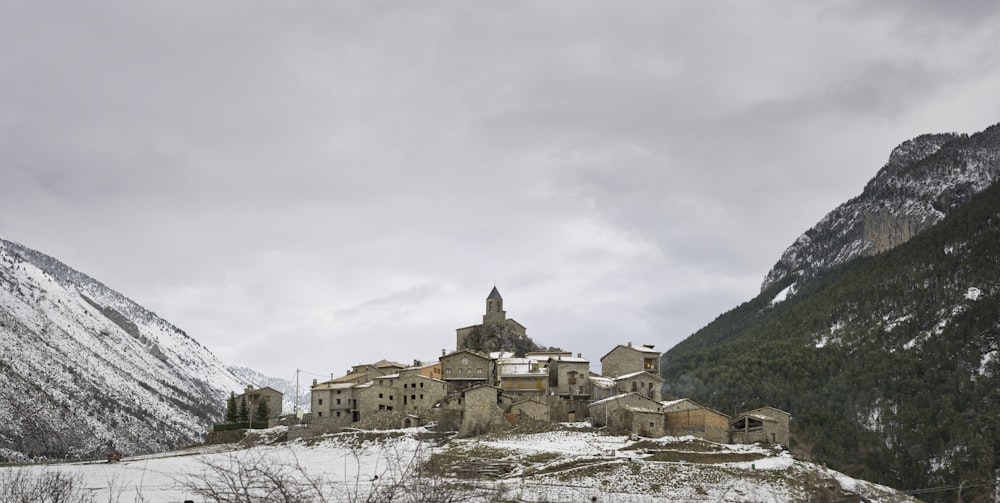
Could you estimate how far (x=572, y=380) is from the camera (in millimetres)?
87938

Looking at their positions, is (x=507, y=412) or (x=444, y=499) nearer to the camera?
(x=444, y=499)

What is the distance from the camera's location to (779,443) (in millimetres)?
73688

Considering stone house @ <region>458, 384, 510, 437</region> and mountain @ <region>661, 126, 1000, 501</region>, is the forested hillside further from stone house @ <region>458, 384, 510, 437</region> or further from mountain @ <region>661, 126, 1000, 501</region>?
stone house @ <region>458, 384, 510, 437</region>

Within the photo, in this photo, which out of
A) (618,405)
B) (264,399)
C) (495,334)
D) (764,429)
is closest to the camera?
(764,429)

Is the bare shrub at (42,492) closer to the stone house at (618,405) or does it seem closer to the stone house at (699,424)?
the stone house at (618,405)

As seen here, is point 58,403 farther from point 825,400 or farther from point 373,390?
point 825,400

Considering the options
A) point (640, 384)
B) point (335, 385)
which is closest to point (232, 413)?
point (335, 385)

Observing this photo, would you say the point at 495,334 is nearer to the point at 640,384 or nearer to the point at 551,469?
the point at 640,384

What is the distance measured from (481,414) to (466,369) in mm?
14930

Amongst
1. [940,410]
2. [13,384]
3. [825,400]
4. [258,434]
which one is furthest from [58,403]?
[940,410]

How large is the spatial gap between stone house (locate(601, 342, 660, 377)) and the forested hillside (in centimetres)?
4107

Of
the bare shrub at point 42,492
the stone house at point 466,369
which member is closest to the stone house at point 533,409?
the stone house at point 466,369

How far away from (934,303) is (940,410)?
41418 millimetres

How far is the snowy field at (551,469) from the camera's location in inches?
2101
